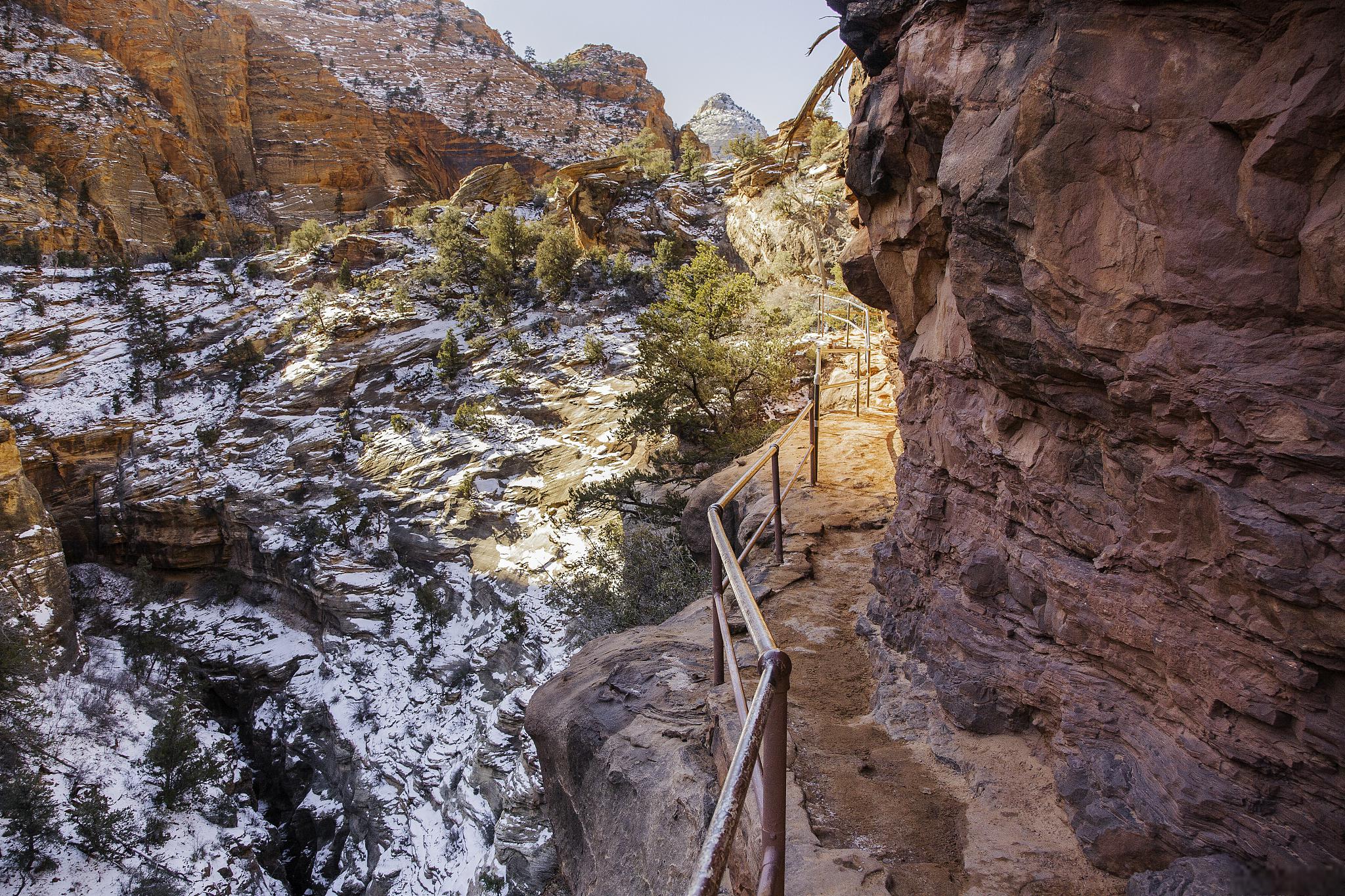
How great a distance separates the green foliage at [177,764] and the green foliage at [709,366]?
1074 cm

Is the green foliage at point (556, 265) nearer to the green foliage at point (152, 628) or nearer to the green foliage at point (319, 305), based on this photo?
the green foliage at point (319, 305)

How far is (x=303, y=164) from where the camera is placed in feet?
126

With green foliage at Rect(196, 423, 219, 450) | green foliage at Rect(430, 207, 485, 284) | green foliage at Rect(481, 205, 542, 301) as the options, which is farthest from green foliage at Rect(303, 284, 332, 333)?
green foliage at Rect(481, 205, 542, 301)

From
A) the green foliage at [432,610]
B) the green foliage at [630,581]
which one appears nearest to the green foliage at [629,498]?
the green foliage at [630,581]

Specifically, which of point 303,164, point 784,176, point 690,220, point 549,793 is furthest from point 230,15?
point 549,793

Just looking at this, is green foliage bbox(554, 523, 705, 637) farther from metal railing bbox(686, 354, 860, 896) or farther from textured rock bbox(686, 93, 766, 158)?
textured rock bbox(686, 93, 766, 158)

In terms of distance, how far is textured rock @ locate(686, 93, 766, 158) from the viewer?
236 ft

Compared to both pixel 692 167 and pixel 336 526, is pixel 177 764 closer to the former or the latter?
pixel 336 526

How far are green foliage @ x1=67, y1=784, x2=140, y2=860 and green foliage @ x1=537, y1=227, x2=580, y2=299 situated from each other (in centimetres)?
1693

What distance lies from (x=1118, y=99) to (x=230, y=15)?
177 feet

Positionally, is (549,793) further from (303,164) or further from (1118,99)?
(303,164)

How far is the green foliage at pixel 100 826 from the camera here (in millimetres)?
10844

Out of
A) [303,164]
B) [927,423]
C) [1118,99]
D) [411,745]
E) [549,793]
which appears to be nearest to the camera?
[1118,99]

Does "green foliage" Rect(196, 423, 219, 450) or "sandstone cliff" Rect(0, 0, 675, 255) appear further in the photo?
"sandstone cliff" Rect(0, 0, 675, 255)
